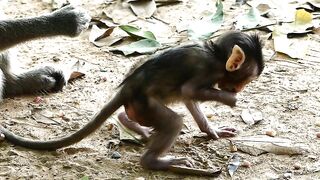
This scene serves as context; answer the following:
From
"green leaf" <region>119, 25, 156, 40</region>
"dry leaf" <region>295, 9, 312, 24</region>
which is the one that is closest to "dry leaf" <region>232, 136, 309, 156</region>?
"green leaf" <region>119, 25, 156, 40</region>

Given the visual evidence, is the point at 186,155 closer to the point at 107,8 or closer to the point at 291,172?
the point at 291,172

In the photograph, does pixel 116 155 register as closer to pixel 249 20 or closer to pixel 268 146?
pixel 268 146

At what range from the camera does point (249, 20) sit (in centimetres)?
546

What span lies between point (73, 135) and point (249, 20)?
2.02 m

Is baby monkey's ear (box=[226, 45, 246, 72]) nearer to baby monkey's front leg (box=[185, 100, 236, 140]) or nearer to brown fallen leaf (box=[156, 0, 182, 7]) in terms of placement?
baby monkey's front leg (box=[185, 100, 236, 140])

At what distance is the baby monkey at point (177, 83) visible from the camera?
3.68m

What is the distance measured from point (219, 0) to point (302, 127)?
6.16 feet

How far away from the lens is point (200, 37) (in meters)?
5.21

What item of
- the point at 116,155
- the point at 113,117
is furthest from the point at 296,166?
the point at 113,117

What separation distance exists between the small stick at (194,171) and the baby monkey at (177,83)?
0.10ft

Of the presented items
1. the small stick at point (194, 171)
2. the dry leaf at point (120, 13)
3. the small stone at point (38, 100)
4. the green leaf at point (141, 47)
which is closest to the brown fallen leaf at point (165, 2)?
the dry leaf at point (120, 13)

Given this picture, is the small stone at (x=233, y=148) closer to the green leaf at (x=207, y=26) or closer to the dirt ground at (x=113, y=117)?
the dirt ground at (x=113, y=117)

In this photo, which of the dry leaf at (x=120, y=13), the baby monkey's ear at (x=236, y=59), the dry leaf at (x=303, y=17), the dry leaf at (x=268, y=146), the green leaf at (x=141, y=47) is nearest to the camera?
the baby monkey's ear at (x=236, y=59)

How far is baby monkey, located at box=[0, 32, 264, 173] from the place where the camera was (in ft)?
12.1
